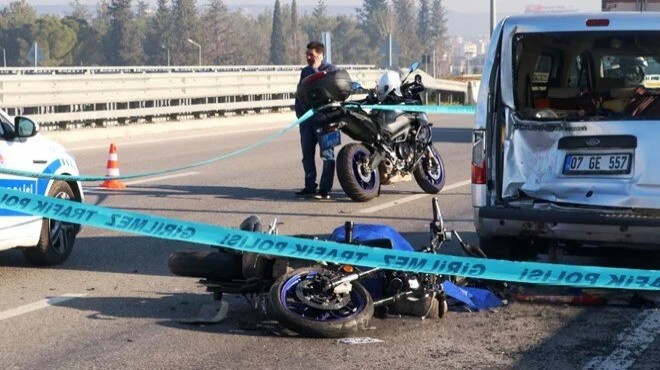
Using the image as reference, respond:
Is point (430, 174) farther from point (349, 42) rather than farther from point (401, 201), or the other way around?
point (349, 42)

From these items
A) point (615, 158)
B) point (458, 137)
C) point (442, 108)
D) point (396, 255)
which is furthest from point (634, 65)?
point (458, 137)

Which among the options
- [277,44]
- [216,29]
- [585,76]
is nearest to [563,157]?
[585,76]

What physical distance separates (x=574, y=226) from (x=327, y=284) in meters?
1.83

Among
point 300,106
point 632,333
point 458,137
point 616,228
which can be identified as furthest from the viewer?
point 458,137

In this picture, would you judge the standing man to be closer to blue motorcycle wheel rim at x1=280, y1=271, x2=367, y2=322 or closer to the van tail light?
the van tail light

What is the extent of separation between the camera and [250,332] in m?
7.38

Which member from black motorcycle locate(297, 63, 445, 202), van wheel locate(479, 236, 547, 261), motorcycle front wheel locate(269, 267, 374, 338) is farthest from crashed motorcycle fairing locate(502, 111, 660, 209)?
black motorcycle locate(297, 63, 445, 202)

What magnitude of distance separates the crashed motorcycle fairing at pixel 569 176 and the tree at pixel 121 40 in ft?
369

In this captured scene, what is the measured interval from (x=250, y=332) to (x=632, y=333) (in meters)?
2.21

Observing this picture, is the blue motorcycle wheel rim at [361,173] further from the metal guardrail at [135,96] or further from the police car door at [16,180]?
the metal guardrail at [135,96]

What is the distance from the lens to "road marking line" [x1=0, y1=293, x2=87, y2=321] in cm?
792

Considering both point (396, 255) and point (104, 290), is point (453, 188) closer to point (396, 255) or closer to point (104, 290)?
point (104, 290)

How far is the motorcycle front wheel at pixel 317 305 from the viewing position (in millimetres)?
7125

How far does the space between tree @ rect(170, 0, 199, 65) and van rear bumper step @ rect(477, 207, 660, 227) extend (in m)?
114
